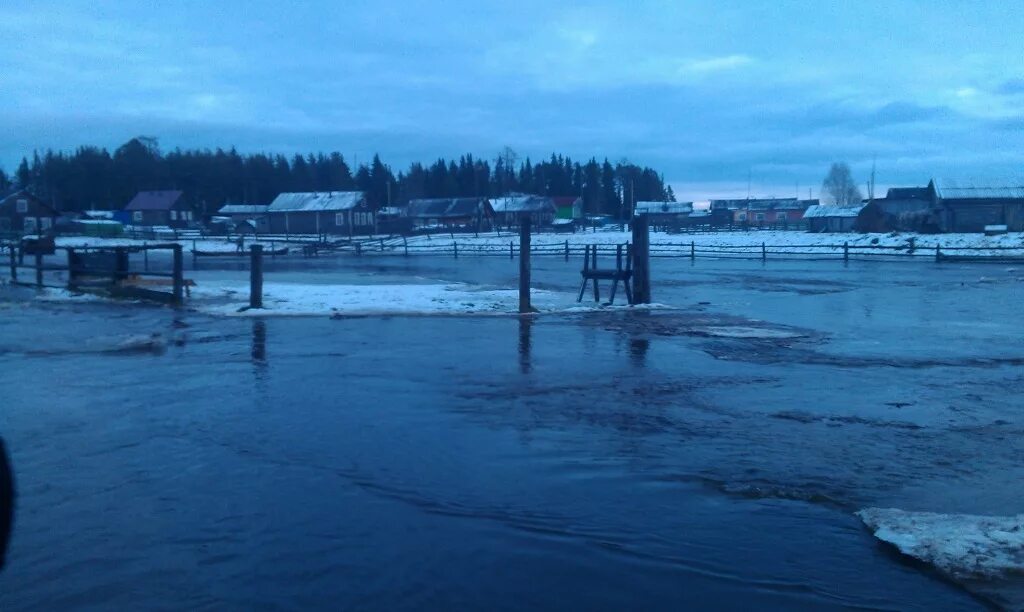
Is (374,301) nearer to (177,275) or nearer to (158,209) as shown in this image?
(177,275)

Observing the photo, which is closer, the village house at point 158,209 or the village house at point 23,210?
the village house at point 23,210

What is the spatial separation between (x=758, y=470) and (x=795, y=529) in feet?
4.59

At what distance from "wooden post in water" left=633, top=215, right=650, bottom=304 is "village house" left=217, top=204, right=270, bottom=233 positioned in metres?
85.5

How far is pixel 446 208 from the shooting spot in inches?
4582

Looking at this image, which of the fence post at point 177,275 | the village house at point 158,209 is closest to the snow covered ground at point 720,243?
the fence post at point 177,275

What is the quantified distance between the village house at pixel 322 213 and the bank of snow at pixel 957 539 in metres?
95.0

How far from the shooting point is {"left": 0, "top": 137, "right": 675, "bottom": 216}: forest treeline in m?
134

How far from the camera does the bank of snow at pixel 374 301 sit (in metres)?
20.2

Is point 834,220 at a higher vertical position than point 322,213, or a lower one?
lower

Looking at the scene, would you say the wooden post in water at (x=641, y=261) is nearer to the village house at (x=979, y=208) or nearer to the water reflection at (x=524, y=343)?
the water reflection at (x=524, y=343)

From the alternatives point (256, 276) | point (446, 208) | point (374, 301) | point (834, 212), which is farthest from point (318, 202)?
point (256, 276)

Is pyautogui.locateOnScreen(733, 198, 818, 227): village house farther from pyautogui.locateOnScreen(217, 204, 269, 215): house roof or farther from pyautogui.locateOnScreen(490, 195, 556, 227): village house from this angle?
pyautogui.locateOnScreen(217, 204, 269, 215): house roof

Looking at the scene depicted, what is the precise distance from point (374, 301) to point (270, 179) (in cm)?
12456

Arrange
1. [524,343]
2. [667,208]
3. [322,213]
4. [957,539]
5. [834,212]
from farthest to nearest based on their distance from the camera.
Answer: [667,208] < [322,213] < [834,212] < [524,343] < [957,539]
